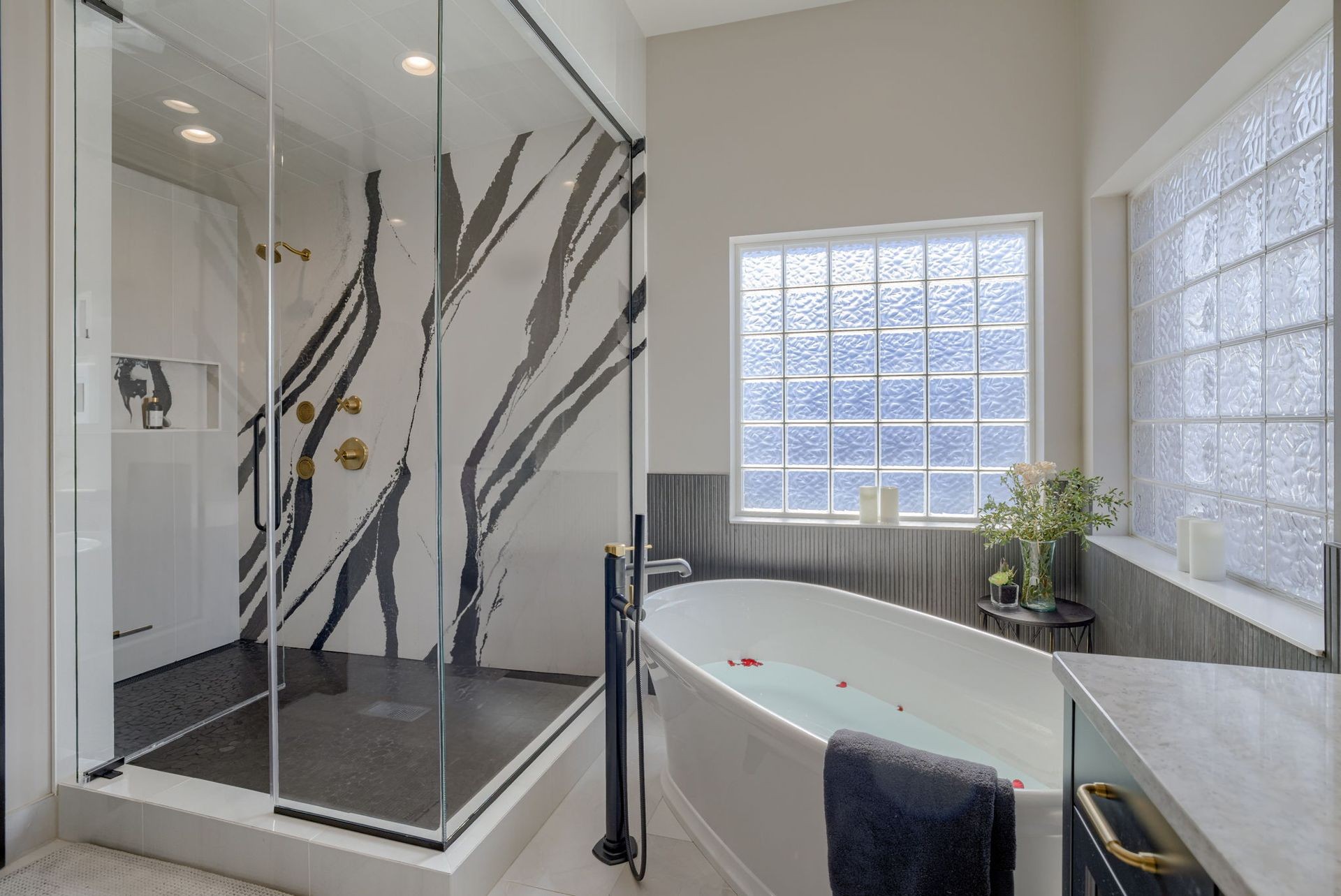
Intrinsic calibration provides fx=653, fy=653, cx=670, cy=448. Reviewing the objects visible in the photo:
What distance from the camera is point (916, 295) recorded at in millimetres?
2811

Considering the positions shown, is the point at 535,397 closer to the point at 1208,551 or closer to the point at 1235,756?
the point at 1235,756

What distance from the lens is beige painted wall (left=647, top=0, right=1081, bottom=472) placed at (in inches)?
101

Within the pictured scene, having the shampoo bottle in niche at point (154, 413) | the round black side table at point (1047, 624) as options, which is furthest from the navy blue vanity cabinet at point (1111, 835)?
the shampoo bottle in niche at point (154, 413)

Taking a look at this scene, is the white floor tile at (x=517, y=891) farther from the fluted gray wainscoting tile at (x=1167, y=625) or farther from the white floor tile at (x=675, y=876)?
the fluted gray wainscoting tile at (x=1167, y=625)

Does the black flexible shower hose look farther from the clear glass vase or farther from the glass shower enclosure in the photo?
the clear glass vase

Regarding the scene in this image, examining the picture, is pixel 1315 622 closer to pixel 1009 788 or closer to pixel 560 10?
pixel 1009 788

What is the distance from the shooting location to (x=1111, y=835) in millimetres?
723

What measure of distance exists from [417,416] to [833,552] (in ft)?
5.96

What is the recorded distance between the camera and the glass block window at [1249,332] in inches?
59.2

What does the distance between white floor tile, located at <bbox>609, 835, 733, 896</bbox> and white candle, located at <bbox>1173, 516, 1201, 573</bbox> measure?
1.58m

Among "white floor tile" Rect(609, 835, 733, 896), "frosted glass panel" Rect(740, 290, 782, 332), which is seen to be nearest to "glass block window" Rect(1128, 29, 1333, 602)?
"frosted glass panel" Rect(740, 290, 782, 332)

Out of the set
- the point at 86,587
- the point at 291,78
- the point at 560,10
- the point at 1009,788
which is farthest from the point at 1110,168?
the point at 86,587

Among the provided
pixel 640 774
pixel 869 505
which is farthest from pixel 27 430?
pixel 869 505

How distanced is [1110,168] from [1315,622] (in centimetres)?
159
